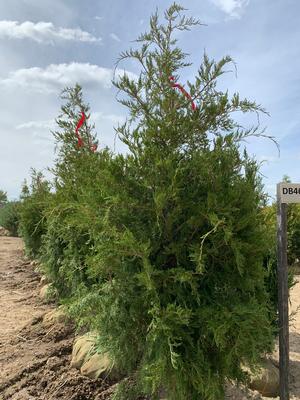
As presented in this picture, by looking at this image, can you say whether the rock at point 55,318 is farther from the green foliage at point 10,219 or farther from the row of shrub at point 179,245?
the green foliage at point 10,219

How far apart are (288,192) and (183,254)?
119 centimetres

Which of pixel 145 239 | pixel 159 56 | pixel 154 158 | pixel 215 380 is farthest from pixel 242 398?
pixel 159 56

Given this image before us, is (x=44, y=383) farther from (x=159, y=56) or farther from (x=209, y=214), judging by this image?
(x=159, y=56)

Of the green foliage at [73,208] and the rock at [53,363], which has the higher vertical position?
the green foliage at [73,208]

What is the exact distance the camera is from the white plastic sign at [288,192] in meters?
3.30

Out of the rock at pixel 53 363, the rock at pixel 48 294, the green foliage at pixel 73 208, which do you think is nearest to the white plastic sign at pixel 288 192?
the green foliage at pixel 73 208

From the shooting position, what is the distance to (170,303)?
258cm

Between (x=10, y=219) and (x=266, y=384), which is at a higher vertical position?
(x=10, y=219)

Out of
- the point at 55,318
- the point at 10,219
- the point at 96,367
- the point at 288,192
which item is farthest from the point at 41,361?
the point at 10,219

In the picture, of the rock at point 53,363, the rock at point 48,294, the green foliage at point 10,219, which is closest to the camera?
the rock at point 53,363

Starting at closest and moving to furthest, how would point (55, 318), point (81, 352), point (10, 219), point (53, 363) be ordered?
1. point (81, 352)
2. point (53, 363)
3. point (55, 318)
4. point (10, 219)

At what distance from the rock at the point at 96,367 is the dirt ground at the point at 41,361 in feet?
0.20

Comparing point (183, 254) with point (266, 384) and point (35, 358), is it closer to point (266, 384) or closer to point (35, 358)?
point (266, 384)

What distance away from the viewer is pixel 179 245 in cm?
263
